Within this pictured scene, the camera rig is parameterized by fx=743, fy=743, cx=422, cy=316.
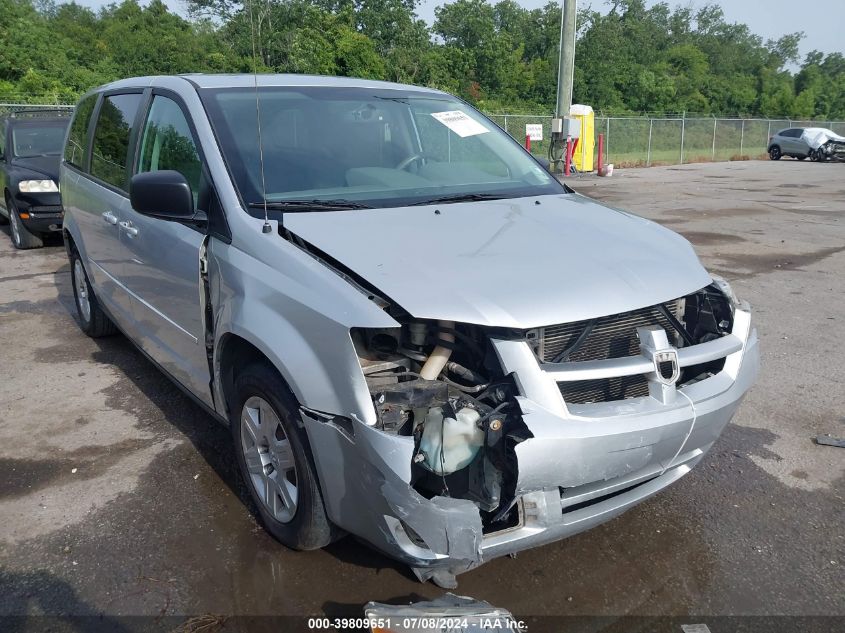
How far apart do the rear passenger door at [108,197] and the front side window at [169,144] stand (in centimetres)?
26

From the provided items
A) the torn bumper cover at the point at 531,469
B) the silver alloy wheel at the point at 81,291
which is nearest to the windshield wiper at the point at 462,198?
the torn bumper cover at the point at 531,469

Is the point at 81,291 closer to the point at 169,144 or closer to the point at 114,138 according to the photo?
the point at 114,138

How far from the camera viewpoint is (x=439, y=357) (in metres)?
2.61

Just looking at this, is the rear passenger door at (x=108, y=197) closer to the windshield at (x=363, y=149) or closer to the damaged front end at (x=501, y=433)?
the windshield at (x=363, y=149)

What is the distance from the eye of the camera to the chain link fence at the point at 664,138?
28.7m

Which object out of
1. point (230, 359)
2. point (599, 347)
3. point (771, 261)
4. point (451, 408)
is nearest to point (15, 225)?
point (230, 359)

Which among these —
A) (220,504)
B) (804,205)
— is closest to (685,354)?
(220,504)

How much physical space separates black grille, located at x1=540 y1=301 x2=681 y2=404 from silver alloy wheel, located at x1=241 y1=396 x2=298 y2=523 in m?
1.05

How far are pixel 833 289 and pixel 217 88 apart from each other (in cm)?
660

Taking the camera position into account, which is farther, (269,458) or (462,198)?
(462,198)

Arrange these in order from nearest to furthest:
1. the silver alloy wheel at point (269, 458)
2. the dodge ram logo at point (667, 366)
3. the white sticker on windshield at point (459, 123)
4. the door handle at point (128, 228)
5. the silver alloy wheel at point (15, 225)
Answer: the dodge ram logo at point (667, 366) < the silver alloy wheel at point (269, 458) < the door handle at point (128, 228) < the white sticker on windshield at point (459, 123) < the silver alloy wheel at point (15, 225)

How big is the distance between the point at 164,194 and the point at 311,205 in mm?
627

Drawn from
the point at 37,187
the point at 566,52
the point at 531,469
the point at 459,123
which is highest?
the point at 566,52

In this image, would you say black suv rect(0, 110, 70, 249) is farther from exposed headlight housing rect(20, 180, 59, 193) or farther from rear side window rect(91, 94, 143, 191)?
rear side window rect(91, 94, 143, 191)
